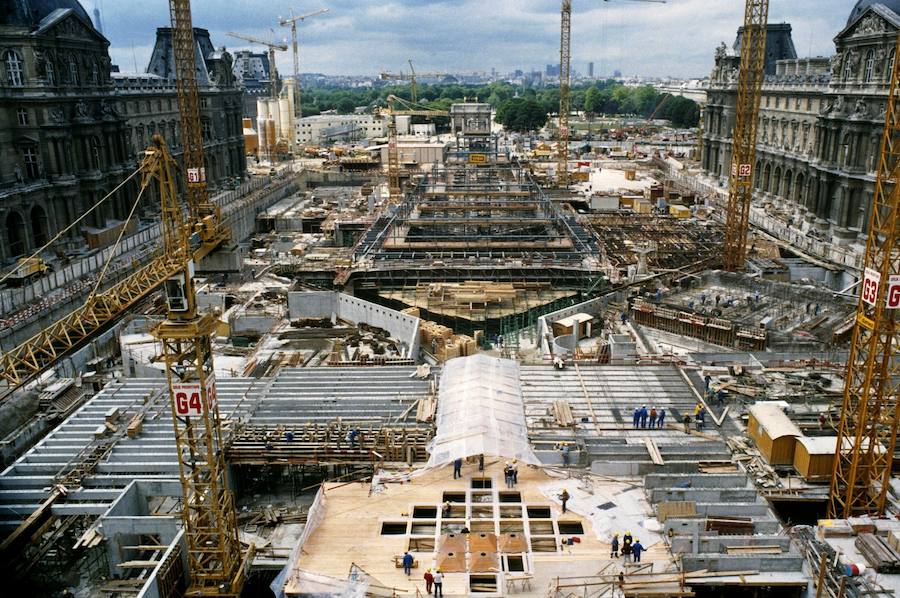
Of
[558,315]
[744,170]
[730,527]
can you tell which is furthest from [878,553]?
[744,170]

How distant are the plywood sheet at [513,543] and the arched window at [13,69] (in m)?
48.9

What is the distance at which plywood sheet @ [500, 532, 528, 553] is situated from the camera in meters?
19.2

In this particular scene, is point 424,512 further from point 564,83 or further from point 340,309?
point 564,83

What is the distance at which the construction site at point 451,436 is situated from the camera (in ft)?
62.3

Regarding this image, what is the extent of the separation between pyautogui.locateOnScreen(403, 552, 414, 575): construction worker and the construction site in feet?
0.19

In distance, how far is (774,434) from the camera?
80.2 ft

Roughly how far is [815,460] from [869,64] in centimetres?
4193

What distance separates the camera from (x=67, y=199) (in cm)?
5400

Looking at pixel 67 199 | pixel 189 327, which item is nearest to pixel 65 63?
pixel 67 199

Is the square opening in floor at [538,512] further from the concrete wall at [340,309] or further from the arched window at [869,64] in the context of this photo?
the arched window at [869,64]

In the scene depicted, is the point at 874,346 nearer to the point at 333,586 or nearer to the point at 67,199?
the point at 333,586

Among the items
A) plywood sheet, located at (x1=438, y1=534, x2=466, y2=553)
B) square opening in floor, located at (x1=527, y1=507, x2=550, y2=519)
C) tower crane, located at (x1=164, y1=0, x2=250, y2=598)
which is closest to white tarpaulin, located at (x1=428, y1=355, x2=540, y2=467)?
square opening in floor, located at (x1=527, y1=507, x2=550, y2=519)

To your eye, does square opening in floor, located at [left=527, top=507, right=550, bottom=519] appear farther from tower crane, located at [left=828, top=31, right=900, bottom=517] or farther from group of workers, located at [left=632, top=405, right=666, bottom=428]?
tower crane, located at [left=828, top=31, right=900, bottom=517]

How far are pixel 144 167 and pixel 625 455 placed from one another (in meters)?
17.2
